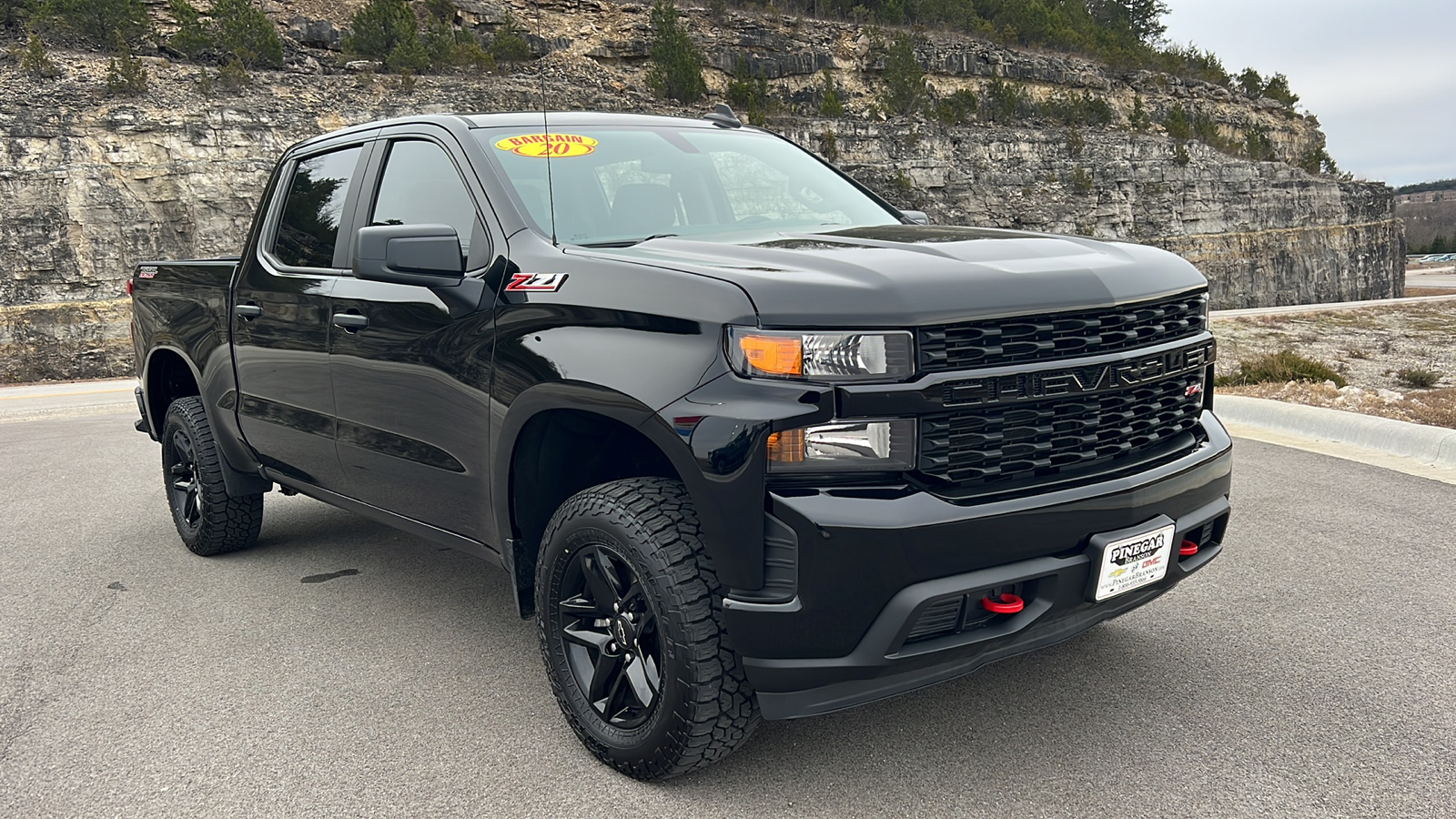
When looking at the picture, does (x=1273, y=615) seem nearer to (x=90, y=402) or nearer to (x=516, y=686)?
(x=516, y=686)

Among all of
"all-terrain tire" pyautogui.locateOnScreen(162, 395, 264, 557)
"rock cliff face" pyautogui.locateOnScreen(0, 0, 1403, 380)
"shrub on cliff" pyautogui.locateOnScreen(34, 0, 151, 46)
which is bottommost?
"all-terrain tire" pyautogui.locateOnScreen(162, 395, 264, 557)

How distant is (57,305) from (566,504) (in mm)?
25385

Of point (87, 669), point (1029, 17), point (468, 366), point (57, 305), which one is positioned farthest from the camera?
point (1029, 17)

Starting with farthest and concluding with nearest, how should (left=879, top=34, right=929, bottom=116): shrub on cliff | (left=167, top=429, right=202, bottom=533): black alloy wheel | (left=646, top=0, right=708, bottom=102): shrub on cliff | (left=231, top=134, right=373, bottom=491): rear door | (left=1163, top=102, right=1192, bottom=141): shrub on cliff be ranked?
1. (left=1163, top=102, right=1192, bottom=141): shrub on cliff
2. (left=879, top=34, right=929, bottom=116): shrub on cliff
3. (left=646, top=0, right=708, bottom=102): shrub on cliff
4. (left=167, top=429, right=202, bottom=533): black alloy wheel
5. (left=231, top=134, right=373, bottom=491): rear door

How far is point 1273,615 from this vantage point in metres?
4.12

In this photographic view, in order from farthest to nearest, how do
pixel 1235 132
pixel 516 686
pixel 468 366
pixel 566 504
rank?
pixel 1235 132
pixel 516 686
pixel 468 366
pixel 566 504

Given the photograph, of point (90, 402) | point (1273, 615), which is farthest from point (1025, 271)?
point (90, 402)

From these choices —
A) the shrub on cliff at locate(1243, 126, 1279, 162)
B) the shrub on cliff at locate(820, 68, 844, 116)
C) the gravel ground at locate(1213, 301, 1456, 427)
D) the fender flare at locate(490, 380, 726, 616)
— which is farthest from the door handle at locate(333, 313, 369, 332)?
the shrub on cliff at locate(1243, 126, 1279, 162)

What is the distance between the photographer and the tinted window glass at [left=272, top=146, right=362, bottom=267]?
4352mm

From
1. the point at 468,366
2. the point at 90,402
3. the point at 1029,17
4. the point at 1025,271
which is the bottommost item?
the point at 90,402

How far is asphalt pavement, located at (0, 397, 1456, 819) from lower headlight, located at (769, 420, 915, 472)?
36.8 inches

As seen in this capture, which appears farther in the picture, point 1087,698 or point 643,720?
point 1087,698

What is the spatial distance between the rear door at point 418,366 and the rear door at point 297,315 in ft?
0.45

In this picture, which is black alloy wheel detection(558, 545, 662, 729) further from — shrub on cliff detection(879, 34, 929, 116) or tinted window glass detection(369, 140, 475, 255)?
shrub on cliff detection(879, 34, 929, 116)
